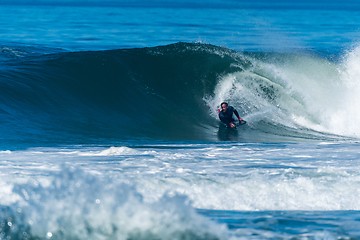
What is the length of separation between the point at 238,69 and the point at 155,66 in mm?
2432

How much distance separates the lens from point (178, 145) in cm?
721

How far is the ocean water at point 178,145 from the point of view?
346 centimetres

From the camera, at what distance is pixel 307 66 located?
42.2ft

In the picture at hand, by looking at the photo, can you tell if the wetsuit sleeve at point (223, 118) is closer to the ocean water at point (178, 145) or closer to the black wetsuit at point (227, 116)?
the black wetsuit at point (227, 116)

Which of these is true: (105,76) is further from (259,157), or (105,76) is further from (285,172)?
(285,172)

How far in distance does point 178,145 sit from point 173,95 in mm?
3959

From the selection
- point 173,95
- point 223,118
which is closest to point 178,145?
point 223,118

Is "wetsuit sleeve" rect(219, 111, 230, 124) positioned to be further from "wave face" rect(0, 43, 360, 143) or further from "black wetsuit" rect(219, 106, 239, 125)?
"wave face" rect(0, 43, 360, 143)

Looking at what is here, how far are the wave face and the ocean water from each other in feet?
0.15

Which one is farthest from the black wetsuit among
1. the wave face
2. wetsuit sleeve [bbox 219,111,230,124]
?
the wave face

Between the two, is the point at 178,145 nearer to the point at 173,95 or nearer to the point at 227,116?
the point at 227,116

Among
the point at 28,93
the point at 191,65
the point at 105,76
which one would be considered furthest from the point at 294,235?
the point at 191,65

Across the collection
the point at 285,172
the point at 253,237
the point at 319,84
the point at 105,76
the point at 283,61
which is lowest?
the point at 253,237

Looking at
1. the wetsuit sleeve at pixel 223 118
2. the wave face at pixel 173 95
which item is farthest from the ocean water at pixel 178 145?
the wetsuit sleeve at pixel 223 118
